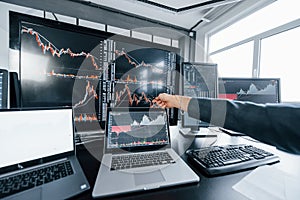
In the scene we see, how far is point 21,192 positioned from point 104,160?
0.84 ft

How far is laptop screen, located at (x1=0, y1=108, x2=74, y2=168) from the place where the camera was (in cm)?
43

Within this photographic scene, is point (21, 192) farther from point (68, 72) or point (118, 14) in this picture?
point (118, 14)

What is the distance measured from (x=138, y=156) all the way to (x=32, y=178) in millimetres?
356

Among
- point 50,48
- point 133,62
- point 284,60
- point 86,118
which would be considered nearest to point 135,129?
point 86,118

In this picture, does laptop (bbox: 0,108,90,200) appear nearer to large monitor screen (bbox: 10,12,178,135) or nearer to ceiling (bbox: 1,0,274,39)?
large monitor screen (bbox: 10,12,178,135)

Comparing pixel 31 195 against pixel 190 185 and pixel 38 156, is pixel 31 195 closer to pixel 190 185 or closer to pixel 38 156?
pixel 38 156

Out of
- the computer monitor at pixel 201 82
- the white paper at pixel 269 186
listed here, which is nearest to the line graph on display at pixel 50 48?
the computer monitor at pixel 201 82

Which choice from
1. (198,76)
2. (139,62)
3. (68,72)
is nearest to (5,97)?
(68,72)

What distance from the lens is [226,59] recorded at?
248 cm

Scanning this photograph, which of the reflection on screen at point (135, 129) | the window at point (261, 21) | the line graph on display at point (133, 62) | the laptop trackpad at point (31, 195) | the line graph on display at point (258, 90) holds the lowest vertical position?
the laptop trackpad at point (31, 195)

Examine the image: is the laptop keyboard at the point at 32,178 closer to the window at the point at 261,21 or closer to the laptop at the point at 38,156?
the laptop at the point at 38,156

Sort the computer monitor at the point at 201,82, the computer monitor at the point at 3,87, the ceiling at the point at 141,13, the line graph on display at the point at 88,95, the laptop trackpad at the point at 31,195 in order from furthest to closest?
1. the ceiling at the point at 141,13
2. the computer monitor at the point at 201,82
3. the line graph on display at the point at 88,95
4. the computer monitor at the point at 3,87
5. the laptop trackpad at the point at 31,195

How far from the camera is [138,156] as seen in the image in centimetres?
59

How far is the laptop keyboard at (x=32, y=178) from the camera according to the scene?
0.37m
